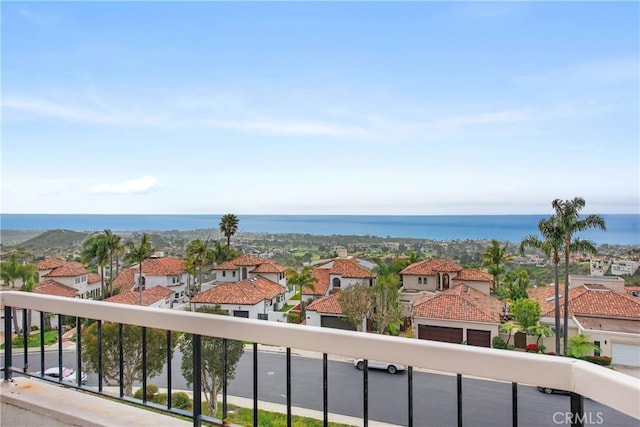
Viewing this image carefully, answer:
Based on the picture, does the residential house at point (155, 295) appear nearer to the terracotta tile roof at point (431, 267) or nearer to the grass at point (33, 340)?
the terracotta tile roof at point (431, 267)

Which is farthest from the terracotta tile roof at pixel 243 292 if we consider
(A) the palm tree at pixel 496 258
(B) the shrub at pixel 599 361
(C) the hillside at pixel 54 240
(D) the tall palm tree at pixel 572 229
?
(B) the shrub at pixel 599 361

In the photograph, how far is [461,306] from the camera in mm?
5023

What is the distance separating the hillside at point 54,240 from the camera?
478cm

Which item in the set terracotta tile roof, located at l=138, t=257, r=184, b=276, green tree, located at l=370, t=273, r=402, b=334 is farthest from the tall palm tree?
terracotta tile roof, located at l=138, t=257, r=184, b=276

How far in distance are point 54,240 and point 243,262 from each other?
10.1 ft

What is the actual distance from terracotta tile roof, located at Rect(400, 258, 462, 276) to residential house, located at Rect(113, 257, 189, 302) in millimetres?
3865

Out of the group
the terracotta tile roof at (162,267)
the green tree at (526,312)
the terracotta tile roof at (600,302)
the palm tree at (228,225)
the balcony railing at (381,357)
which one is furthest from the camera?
the palm tree at (228,225)

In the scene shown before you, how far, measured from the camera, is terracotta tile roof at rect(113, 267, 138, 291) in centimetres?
631

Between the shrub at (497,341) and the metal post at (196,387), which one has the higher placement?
the metal post at (196,387)

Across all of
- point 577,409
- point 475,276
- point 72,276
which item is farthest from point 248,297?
point 577,409

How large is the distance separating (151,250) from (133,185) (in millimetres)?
1124

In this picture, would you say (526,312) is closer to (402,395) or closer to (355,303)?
(355,303)

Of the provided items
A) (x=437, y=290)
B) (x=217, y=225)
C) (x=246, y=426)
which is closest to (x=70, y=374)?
(x=246, y=426)

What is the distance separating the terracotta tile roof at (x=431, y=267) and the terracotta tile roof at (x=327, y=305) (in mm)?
1240
